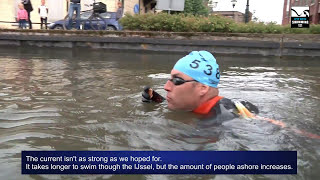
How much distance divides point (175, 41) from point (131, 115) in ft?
25.8

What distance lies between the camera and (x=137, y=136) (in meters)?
3.51

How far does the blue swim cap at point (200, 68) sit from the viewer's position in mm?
4094

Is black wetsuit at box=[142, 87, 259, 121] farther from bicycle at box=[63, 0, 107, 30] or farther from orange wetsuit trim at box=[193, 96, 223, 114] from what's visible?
bicycle at box=[63, 0, 107, 30]

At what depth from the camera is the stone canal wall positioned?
11586 millimetres

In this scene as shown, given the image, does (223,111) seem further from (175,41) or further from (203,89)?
(175,41)

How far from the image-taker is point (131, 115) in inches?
175

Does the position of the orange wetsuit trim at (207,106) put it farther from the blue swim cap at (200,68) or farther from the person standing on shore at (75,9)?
the person standing on shore at (75,9)

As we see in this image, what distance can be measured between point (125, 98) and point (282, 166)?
3.21 m

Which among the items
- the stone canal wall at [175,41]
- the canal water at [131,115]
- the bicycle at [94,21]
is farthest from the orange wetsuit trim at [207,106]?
the bicycle at [94,21]

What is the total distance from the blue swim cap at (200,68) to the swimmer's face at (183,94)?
68 millimetres

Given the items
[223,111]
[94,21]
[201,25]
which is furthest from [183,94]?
[94,21]

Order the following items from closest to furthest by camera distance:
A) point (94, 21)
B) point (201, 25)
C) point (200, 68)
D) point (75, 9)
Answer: point (200, 68)
point (201, 25)
point (75, 9)
point (94, 21)

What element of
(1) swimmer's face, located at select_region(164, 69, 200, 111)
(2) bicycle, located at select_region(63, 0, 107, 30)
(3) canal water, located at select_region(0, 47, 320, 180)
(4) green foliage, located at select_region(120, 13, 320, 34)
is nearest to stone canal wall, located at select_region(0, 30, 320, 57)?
(4) green foliage, located at select_region(120, 13, 320, 34)

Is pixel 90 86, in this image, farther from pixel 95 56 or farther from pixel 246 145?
pixel 95 56
